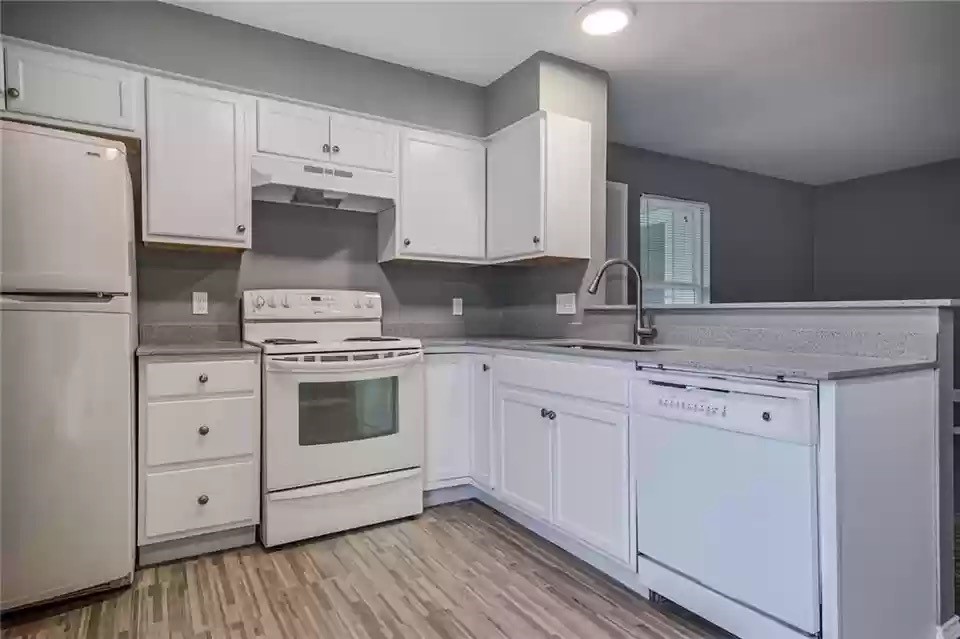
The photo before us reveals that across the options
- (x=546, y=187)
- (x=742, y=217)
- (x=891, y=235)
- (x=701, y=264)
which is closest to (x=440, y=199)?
(x=546, y=187)

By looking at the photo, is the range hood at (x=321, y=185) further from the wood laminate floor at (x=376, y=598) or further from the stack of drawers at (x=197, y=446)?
the wood laminate floor at (x=376, y=598)

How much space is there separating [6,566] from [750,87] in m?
4.34

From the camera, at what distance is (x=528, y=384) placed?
8.14 ft

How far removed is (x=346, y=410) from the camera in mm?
2570

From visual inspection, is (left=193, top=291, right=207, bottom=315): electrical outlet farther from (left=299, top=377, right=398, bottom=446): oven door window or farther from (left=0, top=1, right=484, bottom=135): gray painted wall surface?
(left=0, top=1, right=484, bottom=135): gray painted wall surface

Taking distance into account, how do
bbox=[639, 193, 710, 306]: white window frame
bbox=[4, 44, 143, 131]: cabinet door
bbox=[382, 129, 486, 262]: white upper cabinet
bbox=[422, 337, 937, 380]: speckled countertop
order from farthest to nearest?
bbox=[639, 193, 710, 306]: white window frame, bbox=[382, 129, 486, 262]: white upper cabinet, bbox=[4, 44, 143, 131]: cabinet door, bbox=[422, 337, 937, 380]: speckled countertop

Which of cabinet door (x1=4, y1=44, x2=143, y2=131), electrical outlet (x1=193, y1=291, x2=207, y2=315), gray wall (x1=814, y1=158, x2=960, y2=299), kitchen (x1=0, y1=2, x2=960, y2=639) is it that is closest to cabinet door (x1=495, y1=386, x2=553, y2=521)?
kitchen (x1=0, y1=2, x2=960, y2=639)

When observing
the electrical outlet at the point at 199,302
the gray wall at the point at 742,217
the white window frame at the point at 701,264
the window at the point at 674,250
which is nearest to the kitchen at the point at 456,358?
the electrical outlet at the point at 199,302

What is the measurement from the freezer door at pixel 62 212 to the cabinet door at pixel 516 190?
1840 millimetres

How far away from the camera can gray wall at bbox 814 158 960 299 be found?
5.21 meters

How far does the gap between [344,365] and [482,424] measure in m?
0.79

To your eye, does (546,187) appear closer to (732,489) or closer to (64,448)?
(732,489)

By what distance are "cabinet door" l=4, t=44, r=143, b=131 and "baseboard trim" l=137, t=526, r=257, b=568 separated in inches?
69.0

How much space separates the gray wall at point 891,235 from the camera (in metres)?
5.21
